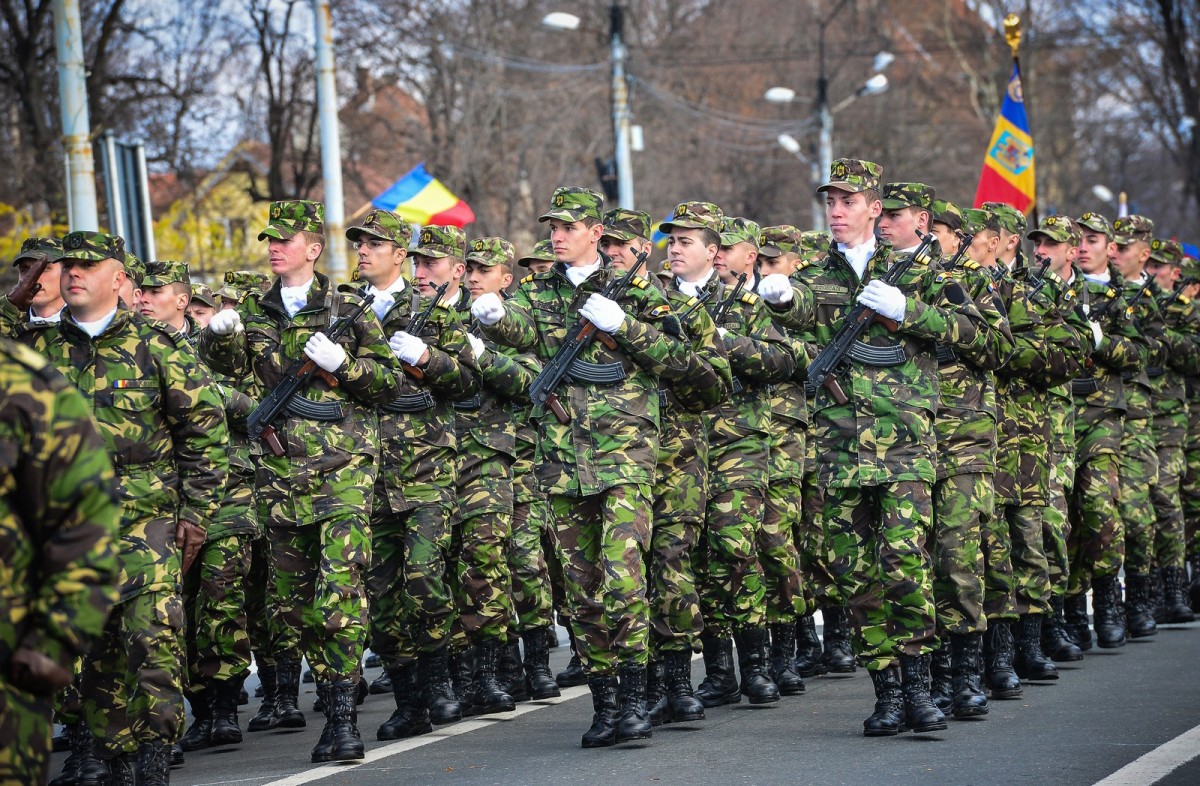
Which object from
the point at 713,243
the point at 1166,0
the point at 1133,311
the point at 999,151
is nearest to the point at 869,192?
the point at 713,243

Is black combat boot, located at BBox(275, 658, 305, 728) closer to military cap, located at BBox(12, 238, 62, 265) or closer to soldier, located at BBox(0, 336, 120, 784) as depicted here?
military cap, located at BBox(12, 238, 62, 265)

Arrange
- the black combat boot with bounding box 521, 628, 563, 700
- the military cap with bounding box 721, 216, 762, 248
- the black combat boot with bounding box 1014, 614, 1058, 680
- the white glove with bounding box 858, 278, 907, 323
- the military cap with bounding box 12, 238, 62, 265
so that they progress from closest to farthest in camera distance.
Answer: the military cap with bounding box 12, 238, 62, 265 → the white glove with bounding box 858, 278, 907, 323 → the black combat boot with bounding box 1014, 614, 1058, 680 → the black combat boot with bounding box 521, 628, 563, 700 → the military cap with bounding box 721, 216, 762, 248

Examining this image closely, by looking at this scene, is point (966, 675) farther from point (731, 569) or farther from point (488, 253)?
point (488, 253)

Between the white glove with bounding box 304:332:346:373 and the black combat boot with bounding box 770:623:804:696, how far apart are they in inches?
124

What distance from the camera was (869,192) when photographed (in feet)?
29.2

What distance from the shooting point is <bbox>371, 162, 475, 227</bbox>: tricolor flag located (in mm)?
18812

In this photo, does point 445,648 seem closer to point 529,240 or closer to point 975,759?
point 975,759

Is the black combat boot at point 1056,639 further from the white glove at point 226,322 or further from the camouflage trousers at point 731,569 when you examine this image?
the white glove at point 226,322

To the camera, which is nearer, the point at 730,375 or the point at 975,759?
the point at 975,759

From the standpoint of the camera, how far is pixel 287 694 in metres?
10.1

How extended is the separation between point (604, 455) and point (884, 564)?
134 centimetres

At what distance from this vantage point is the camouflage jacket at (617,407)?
8609 millimetres

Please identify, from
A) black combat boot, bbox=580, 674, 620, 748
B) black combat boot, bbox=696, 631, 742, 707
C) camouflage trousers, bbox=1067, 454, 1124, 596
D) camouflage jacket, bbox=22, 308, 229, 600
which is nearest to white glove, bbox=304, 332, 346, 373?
camouflage jacket, bbox=22, 308, 229, 600

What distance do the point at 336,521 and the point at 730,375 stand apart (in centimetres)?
201
